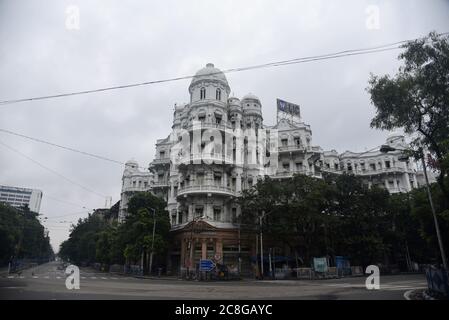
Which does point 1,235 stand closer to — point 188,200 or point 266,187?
point 188,200

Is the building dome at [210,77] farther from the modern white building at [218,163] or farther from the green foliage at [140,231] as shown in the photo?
the green foliage at [140,231]

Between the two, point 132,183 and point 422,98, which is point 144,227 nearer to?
point 132,183

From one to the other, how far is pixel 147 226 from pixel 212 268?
10.8m

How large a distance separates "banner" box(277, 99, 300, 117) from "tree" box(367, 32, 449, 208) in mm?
29478

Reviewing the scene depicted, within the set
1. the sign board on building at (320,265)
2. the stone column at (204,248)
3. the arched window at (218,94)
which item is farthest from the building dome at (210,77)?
the sign board on building at (320,265)

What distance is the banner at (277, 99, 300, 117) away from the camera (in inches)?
1811

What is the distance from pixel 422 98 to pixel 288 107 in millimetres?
32230

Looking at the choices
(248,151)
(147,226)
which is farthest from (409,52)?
(147,226)

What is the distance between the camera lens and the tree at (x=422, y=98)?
14391 millimetres

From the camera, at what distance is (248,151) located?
139 feet

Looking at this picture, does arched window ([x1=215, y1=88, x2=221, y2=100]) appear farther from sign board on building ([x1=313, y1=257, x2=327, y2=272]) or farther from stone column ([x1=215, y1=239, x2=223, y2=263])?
sign board on building ([x1=313, y1=257, x2=327, y2=272])

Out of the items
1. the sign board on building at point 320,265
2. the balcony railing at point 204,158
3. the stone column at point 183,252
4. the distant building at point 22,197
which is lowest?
the sign board on building at point 320,265

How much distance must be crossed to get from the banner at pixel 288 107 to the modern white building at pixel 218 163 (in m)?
1.36
